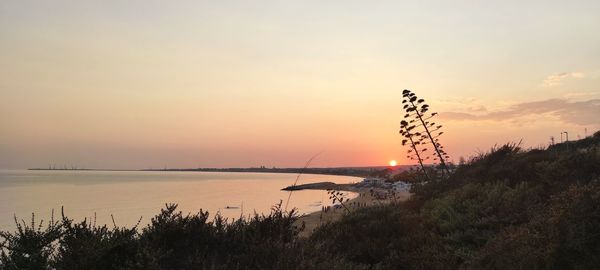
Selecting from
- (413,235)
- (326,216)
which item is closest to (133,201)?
(326,216)

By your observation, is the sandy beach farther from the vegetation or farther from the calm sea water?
the calm sea water

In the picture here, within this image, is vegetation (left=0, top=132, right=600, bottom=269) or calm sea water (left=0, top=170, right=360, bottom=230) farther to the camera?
calm sea water (left=0, top=170, right=360, bottom=230)

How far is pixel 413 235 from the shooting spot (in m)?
8.81

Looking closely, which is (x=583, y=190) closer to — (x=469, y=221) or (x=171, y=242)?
(x=469, y=221)

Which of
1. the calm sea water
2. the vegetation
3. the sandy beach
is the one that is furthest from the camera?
the calm sea water

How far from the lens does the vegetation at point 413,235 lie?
441 cm

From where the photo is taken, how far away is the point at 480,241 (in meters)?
8.20

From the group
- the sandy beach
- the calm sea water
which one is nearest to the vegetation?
the calm sea water

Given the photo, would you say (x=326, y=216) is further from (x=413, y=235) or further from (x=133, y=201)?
(x=133, y=201)

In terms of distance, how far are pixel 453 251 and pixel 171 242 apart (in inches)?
200

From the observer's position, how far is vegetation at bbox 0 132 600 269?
4.41 m

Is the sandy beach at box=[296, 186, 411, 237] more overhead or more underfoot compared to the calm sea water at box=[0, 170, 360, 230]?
more overhead

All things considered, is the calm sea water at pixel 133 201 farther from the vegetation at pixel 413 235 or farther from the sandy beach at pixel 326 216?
the sandy beach at pixel 326 216

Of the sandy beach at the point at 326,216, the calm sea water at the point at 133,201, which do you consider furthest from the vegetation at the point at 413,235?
the sandy beach at the point at 326,216
